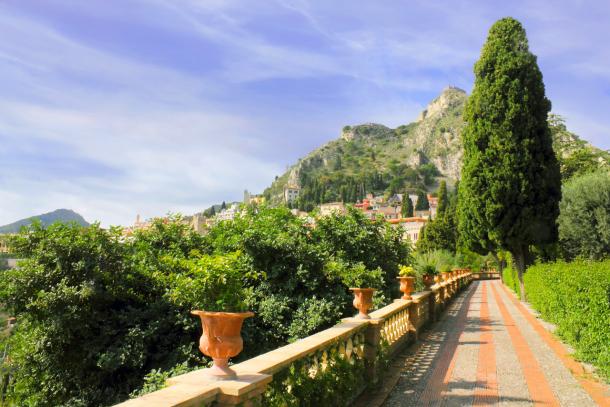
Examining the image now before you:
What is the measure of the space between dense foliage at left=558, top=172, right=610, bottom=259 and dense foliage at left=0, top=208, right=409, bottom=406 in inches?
504

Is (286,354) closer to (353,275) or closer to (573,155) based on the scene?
(353,275)

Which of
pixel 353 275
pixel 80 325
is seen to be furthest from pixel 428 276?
pixel 80 325

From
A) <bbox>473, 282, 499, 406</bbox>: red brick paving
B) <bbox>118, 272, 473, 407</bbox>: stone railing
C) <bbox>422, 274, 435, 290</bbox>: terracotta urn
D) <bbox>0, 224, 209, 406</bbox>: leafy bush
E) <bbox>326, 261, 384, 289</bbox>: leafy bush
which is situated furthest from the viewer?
<bbox>422, 274, 435, 290</bbox>: terracotta urn

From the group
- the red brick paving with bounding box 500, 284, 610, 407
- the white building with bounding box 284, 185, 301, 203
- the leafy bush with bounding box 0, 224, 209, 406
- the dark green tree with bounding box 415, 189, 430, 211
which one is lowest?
the red brick paving with bounding box 500, 284, 610, 407

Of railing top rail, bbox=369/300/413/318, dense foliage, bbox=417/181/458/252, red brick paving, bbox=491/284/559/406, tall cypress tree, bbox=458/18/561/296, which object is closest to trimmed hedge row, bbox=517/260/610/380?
red brick paving, bbox=491/284/559/406

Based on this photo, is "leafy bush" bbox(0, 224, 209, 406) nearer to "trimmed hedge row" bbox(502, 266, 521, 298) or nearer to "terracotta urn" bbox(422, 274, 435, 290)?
"terracotta urn" bbox(422, 274, 435, 290)

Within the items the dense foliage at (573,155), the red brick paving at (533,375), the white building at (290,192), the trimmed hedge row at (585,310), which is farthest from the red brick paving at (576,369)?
the white building at (290,192)

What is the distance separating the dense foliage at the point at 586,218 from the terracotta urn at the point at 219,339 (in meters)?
17.8

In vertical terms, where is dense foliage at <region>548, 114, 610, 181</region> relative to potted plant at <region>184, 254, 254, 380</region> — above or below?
above

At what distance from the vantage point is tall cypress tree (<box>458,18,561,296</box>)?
1719 centimetres

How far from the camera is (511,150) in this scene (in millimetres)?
17297

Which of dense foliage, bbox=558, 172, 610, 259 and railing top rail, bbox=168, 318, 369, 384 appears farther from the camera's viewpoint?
dense foliage, bbox=558, 172, 610, 259

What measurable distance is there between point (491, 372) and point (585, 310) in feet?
6.78

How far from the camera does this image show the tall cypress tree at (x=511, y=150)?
56.4 ft
